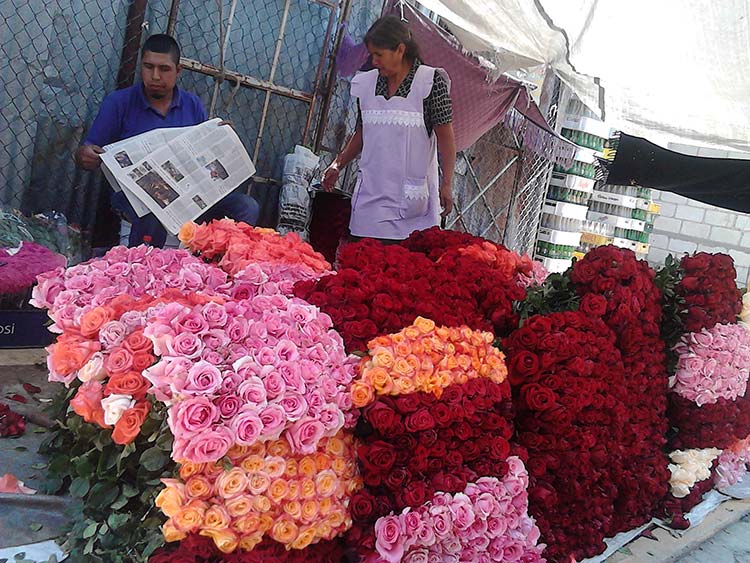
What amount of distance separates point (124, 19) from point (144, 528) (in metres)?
3.25

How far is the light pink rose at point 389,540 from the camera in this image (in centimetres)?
158

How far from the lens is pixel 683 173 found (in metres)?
4.25

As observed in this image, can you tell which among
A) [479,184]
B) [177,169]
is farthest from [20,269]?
[479,184]

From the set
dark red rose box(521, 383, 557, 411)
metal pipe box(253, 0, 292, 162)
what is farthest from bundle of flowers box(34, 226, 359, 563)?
metal pipe box(253, 0, 292, 162)

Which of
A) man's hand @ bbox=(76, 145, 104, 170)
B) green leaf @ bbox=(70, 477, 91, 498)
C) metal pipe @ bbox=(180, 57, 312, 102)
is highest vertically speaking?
metal pipe @ bbox=(180, 57, 312, 102)

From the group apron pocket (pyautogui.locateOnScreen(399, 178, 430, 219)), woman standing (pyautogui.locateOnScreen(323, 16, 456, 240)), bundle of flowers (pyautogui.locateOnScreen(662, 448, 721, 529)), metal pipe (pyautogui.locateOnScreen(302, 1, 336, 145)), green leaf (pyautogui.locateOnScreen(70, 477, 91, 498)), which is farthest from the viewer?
metal pipe (pyautogui.locateOnScreen(302, 1, 336, 145))

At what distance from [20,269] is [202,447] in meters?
2.03

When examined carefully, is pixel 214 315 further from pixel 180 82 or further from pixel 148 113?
pixel 180 82

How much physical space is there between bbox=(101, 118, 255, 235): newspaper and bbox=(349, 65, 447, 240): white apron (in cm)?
67

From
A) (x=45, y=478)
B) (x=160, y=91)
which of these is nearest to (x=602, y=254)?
(x=45, y=478)

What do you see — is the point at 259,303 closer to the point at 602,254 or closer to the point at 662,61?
the point at 602,254

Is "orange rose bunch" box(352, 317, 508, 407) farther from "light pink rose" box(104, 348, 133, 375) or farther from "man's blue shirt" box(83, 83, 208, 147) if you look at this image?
"man's blue shirt" box(83, 83, 208, 147)

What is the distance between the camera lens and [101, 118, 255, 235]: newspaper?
301 centimetres

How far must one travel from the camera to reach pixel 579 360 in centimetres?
201
